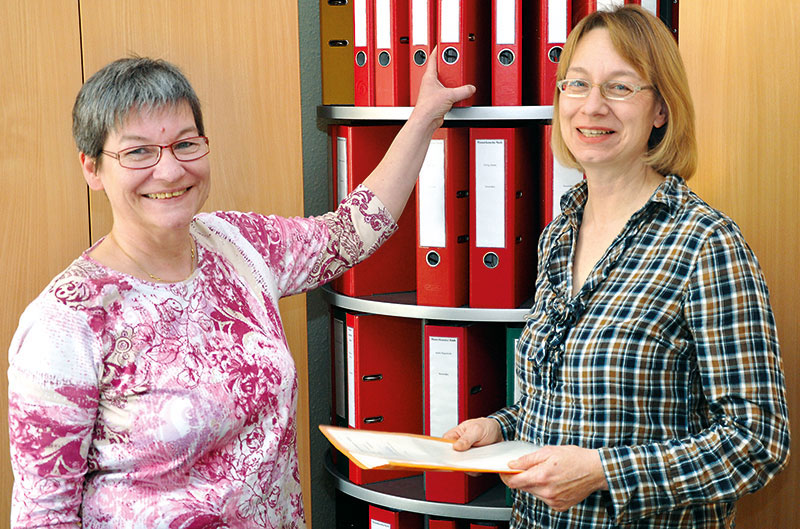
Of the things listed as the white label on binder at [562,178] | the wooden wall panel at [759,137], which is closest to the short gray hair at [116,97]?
the white label on binder at [562,178]

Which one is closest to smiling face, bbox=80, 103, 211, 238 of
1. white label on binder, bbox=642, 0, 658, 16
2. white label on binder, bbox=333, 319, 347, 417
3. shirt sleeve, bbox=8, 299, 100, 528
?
shirt sleeve, bbox=8, 299, 100, 528

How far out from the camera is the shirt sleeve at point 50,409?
1.32m

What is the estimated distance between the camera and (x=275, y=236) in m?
1.76

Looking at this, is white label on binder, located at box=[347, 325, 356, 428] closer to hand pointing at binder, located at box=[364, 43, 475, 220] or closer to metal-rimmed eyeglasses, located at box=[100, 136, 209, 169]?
hand pointing at binder, located at box=[364, 43, 475, 220]

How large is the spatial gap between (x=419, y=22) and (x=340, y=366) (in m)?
0.94

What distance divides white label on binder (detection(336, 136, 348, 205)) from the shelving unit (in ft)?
0.26

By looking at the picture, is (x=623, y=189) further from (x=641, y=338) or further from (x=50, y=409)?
(x=50, y=409)

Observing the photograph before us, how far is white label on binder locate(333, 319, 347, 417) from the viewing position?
7.63 ft

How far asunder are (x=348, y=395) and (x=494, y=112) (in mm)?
860

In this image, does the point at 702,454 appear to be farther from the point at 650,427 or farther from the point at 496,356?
the point at 496,356

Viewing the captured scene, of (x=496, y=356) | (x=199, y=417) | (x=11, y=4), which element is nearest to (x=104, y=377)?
(x=199, y=417)

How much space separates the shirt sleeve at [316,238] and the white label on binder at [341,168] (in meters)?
0.37

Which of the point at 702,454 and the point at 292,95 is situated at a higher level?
the point at 292,95

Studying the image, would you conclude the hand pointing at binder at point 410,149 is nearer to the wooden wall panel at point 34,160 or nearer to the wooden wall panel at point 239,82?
the wooden wall panel at point 239,82
